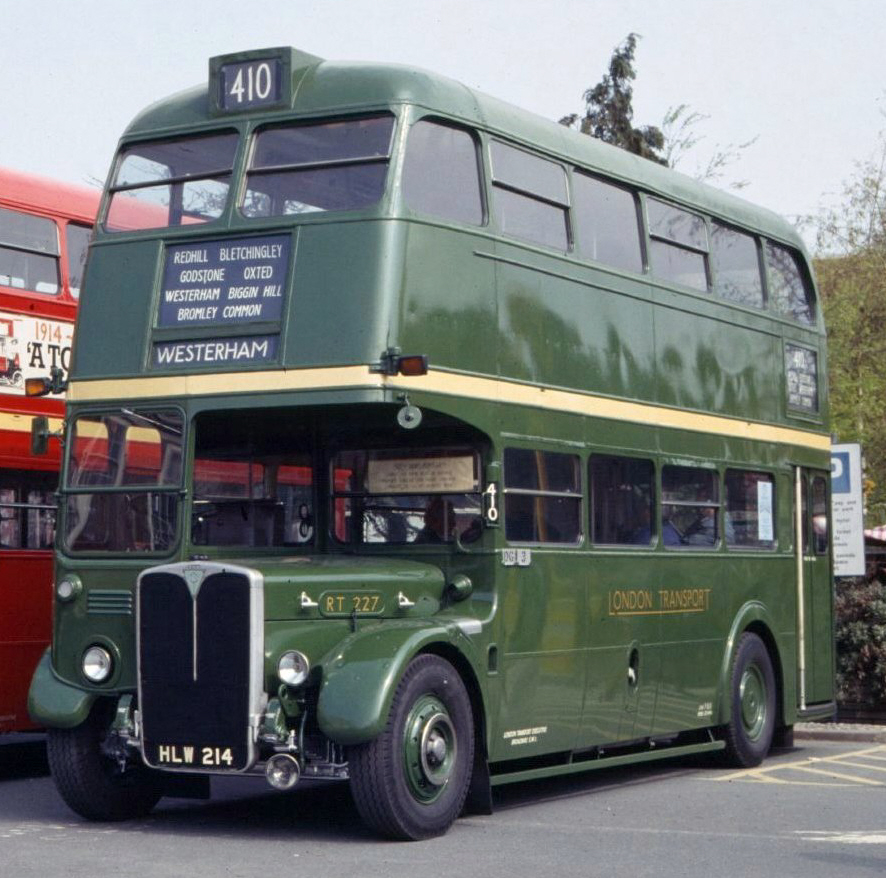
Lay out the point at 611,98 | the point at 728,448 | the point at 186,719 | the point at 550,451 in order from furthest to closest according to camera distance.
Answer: the point at 611,98, the point at 728,448, the point at 550,451, the point at 186,719

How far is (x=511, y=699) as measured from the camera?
11.8m

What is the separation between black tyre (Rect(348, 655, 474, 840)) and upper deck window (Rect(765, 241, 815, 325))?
21.2 feet

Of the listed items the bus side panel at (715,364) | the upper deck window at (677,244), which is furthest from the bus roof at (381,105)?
the bus side panel at (715,364)

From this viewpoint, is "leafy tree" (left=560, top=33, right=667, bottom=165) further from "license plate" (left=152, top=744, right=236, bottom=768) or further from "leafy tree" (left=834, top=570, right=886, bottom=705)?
"license plate" (left=152, top=744, right=236, bottom=768)

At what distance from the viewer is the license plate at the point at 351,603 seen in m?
11.0

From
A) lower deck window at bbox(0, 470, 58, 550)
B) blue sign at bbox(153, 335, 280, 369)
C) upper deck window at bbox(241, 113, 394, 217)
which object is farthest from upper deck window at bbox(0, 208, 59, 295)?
upper deck window at bbox(241, 113, 394, 217)

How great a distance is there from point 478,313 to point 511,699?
2373mm

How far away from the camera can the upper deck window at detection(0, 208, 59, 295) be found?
15.1m

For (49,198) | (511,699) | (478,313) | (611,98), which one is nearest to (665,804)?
(511,699)

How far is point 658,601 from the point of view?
1399 cm

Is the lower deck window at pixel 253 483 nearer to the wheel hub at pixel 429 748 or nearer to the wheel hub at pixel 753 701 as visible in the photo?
the wheel hub at pixel 429 748

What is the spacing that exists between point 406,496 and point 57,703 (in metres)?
2.45

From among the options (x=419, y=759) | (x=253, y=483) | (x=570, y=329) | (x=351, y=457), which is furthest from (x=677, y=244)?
(x=419, y=759)

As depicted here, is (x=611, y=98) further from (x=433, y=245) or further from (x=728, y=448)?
(x=433, y=245)
